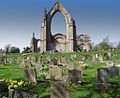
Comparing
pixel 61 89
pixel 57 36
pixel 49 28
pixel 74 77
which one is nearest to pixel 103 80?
pixel 74 77

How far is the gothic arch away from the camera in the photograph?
248ft

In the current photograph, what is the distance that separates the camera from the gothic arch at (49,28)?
248 feet

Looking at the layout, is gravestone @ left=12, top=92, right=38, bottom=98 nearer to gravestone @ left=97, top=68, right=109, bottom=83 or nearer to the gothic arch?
gravestone @ left=97, top=68, right=109, bottom=83

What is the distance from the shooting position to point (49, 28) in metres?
78.4

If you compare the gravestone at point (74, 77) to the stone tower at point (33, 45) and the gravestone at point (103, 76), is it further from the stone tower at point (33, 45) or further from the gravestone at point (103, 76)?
the stone tower at point (33, 45)

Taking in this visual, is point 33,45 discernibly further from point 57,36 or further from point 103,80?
point 103,80

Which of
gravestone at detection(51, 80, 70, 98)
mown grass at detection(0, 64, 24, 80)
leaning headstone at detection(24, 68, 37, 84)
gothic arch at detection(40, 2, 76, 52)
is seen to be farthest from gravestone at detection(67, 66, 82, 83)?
gothic arch at detection(40, 2, 76, 52)

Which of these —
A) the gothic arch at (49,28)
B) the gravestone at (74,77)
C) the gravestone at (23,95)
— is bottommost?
the gravestone at (23,95)

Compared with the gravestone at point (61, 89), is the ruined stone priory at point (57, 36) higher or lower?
higher

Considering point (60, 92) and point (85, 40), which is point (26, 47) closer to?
point (85, 40)

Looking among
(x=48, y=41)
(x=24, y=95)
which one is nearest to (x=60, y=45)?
(x=48, y=41)

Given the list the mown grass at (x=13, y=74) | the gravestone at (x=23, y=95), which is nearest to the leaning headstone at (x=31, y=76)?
the mown grass at (x=13, y=74)

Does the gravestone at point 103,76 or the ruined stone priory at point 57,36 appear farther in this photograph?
the ruined stone priory at point 57,36

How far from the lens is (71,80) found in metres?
15.0
